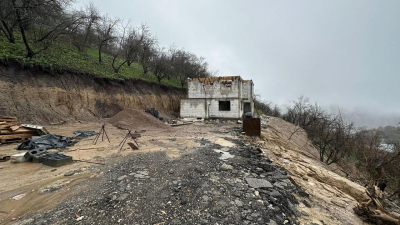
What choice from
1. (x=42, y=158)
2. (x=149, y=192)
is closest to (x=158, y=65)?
(x=42, y=158)

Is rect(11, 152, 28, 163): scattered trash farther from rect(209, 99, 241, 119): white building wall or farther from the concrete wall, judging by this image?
the concrete wall

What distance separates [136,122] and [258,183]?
37.1 feet

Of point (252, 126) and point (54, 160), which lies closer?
point (54, 160)

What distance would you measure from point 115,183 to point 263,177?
11.5 feet

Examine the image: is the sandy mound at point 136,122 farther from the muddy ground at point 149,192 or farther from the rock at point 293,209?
the rock at point 293,209

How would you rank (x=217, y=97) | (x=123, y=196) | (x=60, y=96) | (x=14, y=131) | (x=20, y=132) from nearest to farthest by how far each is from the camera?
(x=123, y=196)
(x=14, y=131)
(x=20, y=132)
(x=60, y=96)
(x=217, y=97)

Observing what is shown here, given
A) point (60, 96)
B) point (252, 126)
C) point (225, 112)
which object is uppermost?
point (60, 96)

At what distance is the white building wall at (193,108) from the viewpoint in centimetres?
1991

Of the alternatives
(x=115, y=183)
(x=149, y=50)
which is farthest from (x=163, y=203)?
(x=149, y=50)

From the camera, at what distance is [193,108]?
20078 mm

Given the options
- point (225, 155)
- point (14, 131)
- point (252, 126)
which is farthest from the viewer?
point (252, 126)

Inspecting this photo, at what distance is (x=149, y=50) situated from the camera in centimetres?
2589

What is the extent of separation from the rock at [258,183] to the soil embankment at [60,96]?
42.4ft

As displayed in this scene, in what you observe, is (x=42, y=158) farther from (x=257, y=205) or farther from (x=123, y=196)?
(x=257, y=205)
